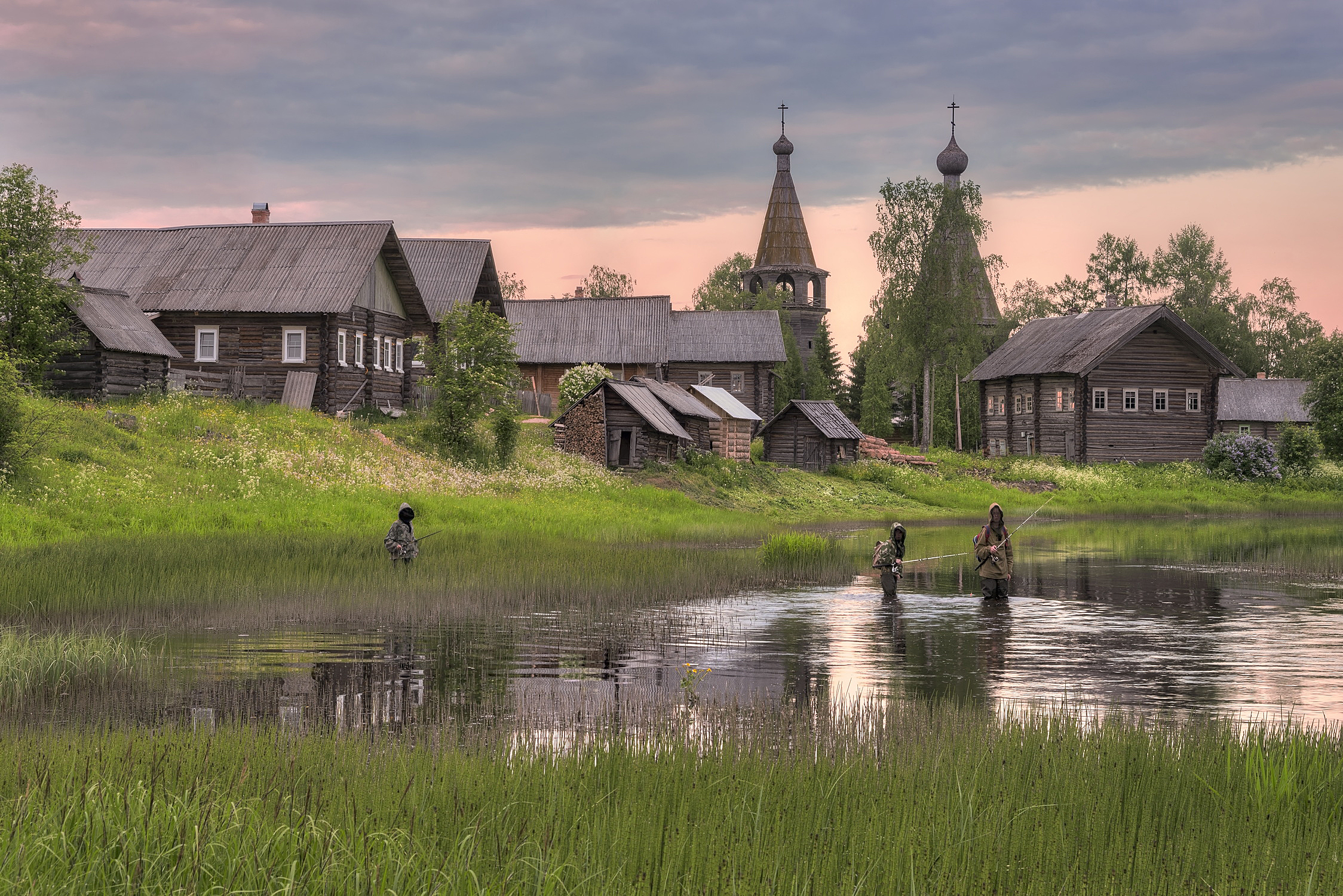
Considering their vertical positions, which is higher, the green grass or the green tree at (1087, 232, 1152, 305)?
the green tree at (1087, 232, 1152, 305)

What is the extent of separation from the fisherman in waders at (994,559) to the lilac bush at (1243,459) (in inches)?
1594

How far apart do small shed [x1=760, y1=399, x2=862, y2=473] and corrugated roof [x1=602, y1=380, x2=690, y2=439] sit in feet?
33.6

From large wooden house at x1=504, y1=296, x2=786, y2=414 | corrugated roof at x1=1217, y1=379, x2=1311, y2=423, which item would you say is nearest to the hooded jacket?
large wooden house at x1=504, y1=296, x2=786, y2=414

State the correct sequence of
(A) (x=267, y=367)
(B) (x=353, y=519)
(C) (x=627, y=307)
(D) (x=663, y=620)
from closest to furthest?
(D) (x=663, y=620) < (B) (x=353, y=519) < (A) (x=267, y=367) < (C) (x=627, y=307)

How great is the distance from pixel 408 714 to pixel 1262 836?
674cm

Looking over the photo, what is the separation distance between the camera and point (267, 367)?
4319 cm

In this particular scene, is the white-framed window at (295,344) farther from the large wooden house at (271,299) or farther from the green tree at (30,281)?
the green tree at (30,281)

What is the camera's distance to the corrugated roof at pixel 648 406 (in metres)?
43.0

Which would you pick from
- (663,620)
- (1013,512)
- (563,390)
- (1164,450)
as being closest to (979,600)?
(663,620)

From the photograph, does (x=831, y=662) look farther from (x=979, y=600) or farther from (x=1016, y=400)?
(x=1016, y=400)

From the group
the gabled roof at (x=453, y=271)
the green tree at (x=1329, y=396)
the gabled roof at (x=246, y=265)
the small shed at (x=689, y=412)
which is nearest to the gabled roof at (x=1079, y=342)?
the green tree at (x=1329, y=396)

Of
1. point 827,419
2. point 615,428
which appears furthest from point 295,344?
point 827,419

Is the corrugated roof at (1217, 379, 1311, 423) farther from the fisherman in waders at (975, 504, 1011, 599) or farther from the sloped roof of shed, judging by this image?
the fisherman in waders at (975, 504, 1011, 599)

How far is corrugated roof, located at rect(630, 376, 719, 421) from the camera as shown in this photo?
47.9 m
